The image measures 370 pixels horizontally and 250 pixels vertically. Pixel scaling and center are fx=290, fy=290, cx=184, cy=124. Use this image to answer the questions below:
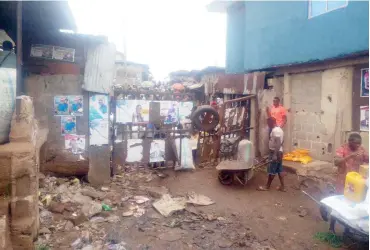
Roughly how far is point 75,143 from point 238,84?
6.18 meters

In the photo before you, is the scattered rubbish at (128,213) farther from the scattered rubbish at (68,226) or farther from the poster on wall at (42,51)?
the poster on wall at (42,51)

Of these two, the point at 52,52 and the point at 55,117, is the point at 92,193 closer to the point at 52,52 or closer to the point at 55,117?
the point at 55,117

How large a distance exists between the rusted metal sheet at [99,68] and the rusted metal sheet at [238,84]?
512cm

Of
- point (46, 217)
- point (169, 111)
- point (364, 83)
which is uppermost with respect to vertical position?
point (364, 83)

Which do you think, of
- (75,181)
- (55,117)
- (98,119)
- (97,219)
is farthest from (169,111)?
(97,219)

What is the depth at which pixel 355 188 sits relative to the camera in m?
4.22

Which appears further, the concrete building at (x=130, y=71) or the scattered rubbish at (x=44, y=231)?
the concrete building at (x=130, y=71)

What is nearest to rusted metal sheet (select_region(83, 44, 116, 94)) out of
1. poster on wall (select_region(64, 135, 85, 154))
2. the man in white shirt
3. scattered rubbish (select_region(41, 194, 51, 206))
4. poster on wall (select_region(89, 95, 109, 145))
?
poster on wall (select_region(89, 95, 109, 145))

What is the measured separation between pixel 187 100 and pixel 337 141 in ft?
14.1

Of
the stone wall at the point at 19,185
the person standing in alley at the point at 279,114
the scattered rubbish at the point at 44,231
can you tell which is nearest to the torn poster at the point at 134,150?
the scattered rubbish at the point at 44,231

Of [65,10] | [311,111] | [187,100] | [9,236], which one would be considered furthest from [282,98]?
[9,236]

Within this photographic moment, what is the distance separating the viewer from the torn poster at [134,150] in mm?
7911

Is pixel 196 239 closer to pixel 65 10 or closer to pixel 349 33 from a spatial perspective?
pixel 65 10

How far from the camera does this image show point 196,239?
4.80 metres
